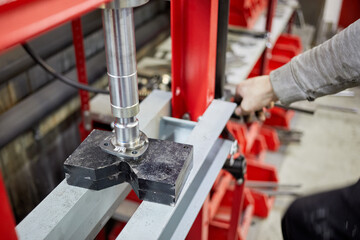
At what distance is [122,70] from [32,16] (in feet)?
0.84

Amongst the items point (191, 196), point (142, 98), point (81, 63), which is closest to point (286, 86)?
point (191, 196)

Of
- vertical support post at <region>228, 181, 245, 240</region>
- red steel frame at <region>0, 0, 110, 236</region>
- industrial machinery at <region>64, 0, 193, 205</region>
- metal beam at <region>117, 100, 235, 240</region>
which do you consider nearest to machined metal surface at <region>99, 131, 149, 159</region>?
industrial machinery at <region>64, 0, 193, 205</region>

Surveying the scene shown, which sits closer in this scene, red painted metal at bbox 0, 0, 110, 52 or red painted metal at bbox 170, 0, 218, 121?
red painted metal at bbox 0, 0, 110, 52

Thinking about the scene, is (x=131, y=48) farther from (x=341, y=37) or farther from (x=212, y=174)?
(x=341, y=37)

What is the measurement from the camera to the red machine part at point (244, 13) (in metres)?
2.46

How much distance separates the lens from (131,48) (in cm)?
70

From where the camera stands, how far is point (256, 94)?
127cm

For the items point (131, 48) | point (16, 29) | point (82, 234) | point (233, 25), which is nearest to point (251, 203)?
point (233, 25)

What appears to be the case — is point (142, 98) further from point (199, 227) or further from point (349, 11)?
point (349, 11)

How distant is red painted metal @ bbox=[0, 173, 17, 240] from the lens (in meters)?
0.51

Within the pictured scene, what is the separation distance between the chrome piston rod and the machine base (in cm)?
4

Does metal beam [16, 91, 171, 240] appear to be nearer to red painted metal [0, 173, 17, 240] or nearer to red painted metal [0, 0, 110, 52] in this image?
red painted metal [0, 173, 17, 240]

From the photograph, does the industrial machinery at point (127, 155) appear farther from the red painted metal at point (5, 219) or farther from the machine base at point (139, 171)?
the red painted metal at point (5, 219)

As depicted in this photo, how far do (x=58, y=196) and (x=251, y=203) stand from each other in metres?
1.68
